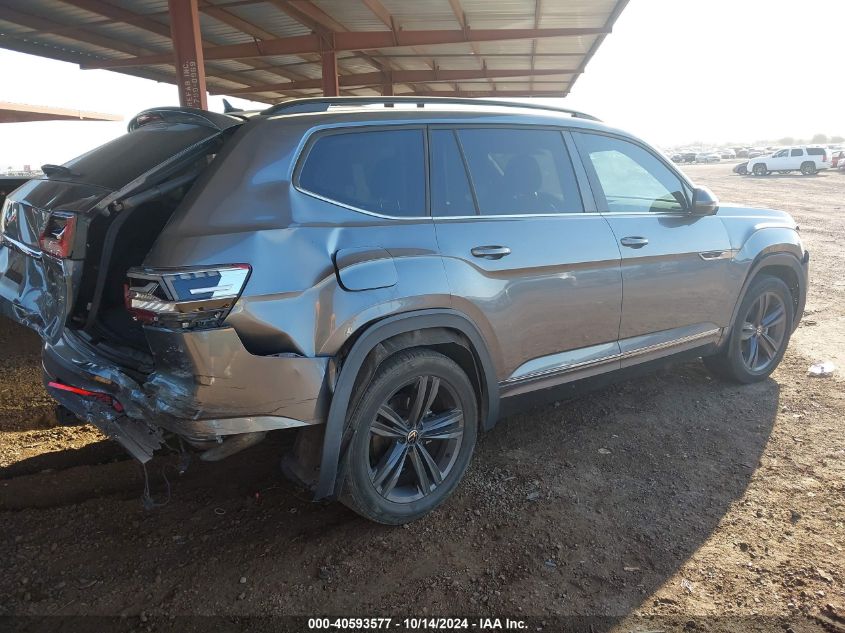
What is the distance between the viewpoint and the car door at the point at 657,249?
3594 millimetres

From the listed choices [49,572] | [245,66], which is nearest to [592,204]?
[49,572]

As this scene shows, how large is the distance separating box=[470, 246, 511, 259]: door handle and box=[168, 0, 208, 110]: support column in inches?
275

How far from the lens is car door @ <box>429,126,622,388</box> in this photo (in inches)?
114

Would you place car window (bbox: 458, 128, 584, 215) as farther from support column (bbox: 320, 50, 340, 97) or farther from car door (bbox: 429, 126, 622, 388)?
support column (bbox: 320, 50, 340, 97)

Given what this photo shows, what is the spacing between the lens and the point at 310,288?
234cm

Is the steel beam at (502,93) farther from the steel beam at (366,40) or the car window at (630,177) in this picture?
the car window at (630,177)

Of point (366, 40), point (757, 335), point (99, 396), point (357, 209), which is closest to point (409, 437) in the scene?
point (357, 209)

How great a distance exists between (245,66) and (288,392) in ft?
51.6

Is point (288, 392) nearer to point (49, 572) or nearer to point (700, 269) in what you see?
point (49, 572)

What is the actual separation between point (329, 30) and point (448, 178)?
1040 centimetres

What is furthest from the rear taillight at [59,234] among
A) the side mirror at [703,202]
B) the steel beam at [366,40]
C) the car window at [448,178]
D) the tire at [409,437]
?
the steel beam at [366,40]

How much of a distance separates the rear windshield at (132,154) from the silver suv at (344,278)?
0.02 metres

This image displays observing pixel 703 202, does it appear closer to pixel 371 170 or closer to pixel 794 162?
pixel 371 170

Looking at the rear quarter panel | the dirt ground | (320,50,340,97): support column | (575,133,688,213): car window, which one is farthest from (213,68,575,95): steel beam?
the rear quarter panel
